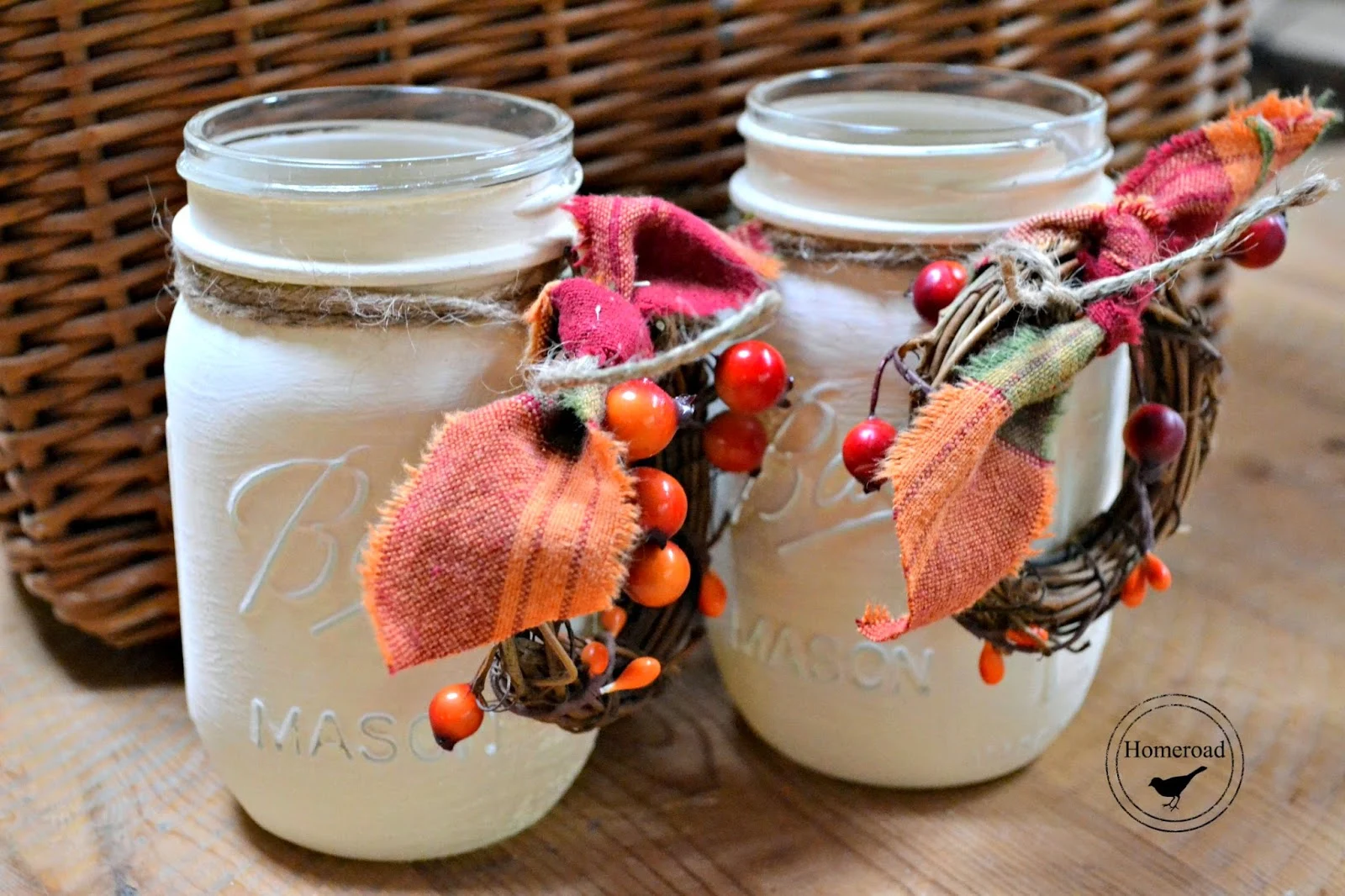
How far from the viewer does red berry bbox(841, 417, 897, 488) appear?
1.54 feet

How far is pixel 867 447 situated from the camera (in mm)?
469

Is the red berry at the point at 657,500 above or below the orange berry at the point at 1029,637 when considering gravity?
above

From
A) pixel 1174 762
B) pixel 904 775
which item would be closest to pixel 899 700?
pixel 904 775

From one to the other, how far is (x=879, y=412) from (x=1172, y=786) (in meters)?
0.24

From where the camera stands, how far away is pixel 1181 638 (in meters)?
0.74

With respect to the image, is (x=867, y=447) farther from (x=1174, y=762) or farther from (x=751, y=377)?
(x=1174, y=762)

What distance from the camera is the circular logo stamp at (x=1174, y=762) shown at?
599 millimetres

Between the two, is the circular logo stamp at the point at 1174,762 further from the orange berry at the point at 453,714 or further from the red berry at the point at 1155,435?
the orange berry at the point at 453,714

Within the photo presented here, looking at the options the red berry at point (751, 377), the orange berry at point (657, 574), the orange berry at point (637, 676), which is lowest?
the orange berry at point (637, 676)

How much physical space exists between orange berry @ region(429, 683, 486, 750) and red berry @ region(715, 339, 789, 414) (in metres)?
0.15

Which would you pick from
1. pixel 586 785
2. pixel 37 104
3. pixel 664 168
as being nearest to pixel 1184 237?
pixel 664 168

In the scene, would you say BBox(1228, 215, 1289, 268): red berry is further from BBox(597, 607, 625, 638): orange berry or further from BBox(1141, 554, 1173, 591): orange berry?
BBox(597, 607, 625, 638): orange berry

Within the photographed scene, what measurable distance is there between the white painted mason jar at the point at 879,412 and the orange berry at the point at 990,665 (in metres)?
0.03

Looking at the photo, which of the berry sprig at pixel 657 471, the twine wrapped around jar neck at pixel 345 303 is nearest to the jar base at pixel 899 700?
the berry sprig at pixel 657 471
